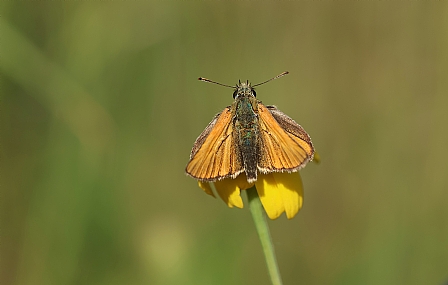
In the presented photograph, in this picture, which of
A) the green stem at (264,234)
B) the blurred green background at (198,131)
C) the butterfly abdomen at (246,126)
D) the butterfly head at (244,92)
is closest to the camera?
the green stem at (264,234)

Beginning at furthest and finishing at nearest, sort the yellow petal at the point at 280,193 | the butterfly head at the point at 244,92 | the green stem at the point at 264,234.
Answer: the butterfly head at the point at 244,92, the yellow petal at the point at 280,193, the green stem at the point at 264,234

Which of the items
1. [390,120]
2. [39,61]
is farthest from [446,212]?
[39,61]

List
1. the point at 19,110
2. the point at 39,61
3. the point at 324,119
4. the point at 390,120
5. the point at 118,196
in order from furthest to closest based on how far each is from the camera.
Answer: the point at 324,119 → the point at 390,120 → the point at 19,110 → the point at 118,196 → the point at 39,61

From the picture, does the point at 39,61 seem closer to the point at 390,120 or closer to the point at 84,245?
the point at 84,245

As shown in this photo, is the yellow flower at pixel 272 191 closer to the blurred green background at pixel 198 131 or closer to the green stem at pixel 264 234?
the green stem at pixel 264 234

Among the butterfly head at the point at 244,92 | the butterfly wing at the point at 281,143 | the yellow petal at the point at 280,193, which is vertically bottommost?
the yellow petal at the point at 280,193

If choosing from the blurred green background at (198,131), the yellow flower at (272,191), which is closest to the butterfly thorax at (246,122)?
the yellow flower at (272,191)

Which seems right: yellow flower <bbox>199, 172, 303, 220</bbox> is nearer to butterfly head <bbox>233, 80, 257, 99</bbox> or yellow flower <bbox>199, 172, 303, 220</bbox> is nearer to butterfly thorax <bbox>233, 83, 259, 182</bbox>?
butterfly thorax <bbox>233, 83, 259, 182</bbox>
